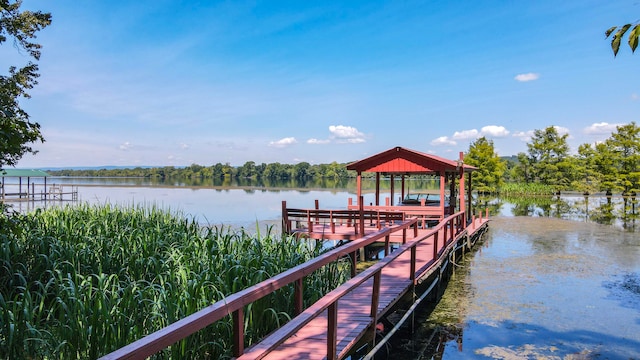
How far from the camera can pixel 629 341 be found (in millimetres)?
6703

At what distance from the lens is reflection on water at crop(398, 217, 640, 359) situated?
6.45 metres

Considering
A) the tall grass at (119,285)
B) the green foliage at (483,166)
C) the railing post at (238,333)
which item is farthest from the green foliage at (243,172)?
the railing post at (238,333)

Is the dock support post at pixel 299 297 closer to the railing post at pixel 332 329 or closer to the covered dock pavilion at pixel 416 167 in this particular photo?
the railing post at pixel 332 329

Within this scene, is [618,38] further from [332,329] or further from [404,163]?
[404,163]

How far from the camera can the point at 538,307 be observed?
27.6 ft

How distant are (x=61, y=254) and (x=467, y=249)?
39.8ft

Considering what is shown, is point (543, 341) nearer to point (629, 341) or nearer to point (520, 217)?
point (629, 341)

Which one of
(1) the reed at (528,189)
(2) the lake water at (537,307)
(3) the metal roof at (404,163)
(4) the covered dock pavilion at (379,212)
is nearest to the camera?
(2) the lake water at (537,307)

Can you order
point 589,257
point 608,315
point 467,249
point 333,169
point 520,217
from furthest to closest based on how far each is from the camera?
point 333,169
point 520,217
point 467,249
point 589,257
point 608,315

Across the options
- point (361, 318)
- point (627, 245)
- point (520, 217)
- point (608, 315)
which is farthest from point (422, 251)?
point (520, 217)

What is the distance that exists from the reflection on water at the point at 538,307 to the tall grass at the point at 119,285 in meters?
2.18

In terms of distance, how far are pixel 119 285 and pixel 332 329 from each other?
3124 mm

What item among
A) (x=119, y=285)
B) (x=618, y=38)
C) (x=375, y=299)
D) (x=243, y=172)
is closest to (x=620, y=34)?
(x=618, y=38)

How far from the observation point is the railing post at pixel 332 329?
3795mm
